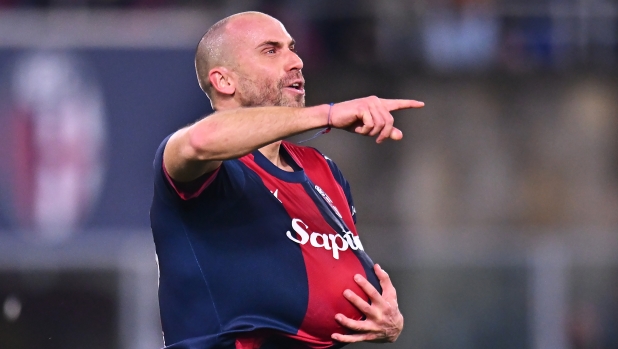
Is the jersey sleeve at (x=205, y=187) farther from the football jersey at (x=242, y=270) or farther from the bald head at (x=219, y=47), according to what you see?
the bald head at (x=219, y=47)

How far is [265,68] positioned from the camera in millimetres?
4180

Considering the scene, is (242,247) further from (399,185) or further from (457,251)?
(399,185)

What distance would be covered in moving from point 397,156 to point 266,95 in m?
7.33

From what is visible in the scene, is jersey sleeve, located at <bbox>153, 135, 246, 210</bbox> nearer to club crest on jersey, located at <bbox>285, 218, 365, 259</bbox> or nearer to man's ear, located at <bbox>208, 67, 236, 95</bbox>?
club crest on jersey, located at <bbox>285, 218, 365, 259</bbox>

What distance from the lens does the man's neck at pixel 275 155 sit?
413 cm

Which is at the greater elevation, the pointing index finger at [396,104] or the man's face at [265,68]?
the man's face at [265,68]

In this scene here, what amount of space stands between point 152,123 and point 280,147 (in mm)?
4912

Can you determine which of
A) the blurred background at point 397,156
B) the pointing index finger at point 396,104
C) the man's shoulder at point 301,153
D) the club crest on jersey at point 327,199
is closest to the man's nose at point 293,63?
the man's shoulder at point 301,153

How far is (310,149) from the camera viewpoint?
4.59 metres

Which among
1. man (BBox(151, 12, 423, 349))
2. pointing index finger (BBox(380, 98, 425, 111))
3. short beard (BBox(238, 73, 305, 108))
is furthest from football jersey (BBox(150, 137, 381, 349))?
pointing index finger (BBox(380, 98, 425, 111))

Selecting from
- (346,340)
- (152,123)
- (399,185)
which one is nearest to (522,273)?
(399,185)

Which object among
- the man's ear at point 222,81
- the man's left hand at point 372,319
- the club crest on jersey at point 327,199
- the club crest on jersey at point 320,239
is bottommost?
the man's left hand at point 372,319

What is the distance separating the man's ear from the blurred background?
4.41 meters

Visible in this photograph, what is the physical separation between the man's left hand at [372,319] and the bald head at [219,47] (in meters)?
1.11
